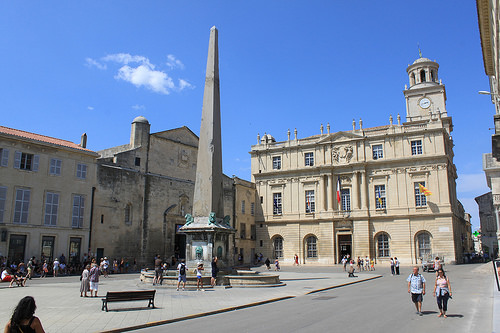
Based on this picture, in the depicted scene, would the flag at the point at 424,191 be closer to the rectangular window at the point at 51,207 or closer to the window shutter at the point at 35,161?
the rectangular window at the point at 51,207

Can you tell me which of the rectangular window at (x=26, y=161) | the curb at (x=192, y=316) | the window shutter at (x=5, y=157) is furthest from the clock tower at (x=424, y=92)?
the window shutter at (x=5, y=157)

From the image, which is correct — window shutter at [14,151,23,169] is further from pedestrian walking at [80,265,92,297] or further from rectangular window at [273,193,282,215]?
rectangular window at [273,193,282,215]

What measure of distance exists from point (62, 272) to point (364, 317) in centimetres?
2202

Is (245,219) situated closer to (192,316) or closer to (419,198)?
Result: (419,198)

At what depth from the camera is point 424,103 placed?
5025 centimetres

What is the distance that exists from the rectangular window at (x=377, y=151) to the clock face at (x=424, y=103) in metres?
12.7

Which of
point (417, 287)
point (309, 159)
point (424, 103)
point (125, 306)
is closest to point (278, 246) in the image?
point (309, 159)

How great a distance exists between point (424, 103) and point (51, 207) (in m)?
42.6

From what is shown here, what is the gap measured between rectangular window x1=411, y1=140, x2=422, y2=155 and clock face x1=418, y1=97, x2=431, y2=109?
12.1 m

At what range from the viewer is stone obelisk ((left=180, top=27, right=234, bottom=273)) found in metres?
16.8

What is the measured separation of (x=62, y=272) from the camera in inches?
1027

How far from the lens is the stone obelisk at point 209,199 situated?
55.2ft

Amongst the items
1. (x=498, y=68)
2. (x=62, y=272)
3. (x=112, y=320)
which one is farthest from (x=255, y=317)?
(x=62, y=272)

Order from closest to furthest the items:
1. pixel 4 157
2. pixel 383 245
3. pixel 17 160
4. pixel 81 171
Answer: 1. pixel 4 157
2. pixel 17 160
3. pixel 81 171
4. pixel 383 245
